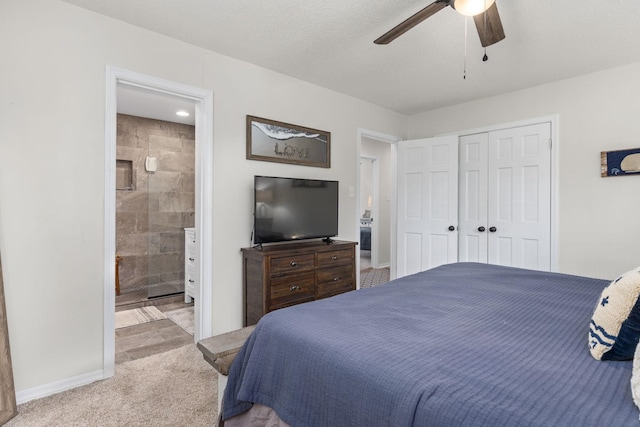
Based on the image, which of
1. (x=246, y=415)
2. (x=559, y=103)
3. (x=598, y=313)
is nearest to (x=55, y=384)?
(x=246, y=415)

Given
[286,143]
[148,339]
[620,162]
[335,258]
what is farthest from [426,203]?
[148,339]

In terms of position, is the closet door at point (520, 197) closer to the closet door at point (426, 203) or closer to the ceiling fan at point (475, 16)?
the closet door at point (426, 203)

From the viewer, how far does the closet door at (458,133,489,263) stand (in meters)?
4.05

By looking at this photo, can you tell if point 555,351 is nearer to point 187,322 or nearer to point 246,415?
point 246,415

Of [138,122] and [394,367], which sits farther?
[138,122]

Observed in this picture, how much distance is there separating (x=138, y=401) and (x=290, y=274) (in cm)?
138

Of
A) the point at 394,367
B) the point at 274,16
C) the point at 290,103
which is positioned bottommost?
the point at 394,367

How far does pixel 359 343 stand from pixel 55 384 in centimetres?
224

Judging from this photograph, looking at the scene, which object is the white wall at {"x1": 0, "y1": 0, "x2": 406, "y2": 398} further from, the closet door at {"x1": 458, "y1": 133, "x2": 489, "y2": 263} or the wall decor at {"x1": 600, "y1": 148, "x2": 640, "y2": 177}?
the wall decor at {"x1": 600, "y1": 148, "x2": 640, "y2": 177}

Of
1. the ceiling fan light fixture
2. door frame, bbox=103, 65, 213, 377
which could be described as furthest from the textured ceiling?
the ceiling fan light fixture

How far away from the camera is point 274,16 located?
233cm

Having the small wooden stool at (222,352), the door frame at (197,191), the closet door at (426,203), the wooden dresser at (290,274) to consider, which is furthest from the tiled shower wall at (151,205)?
the small wooden stool at (222,352)

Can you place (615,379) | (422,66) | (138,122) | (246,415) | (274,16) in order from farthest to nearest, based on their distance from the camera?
(138,122) → (422,66) → (274,16) → (246,415) → (615,379)

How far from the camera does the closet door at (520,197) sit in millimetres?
3574
